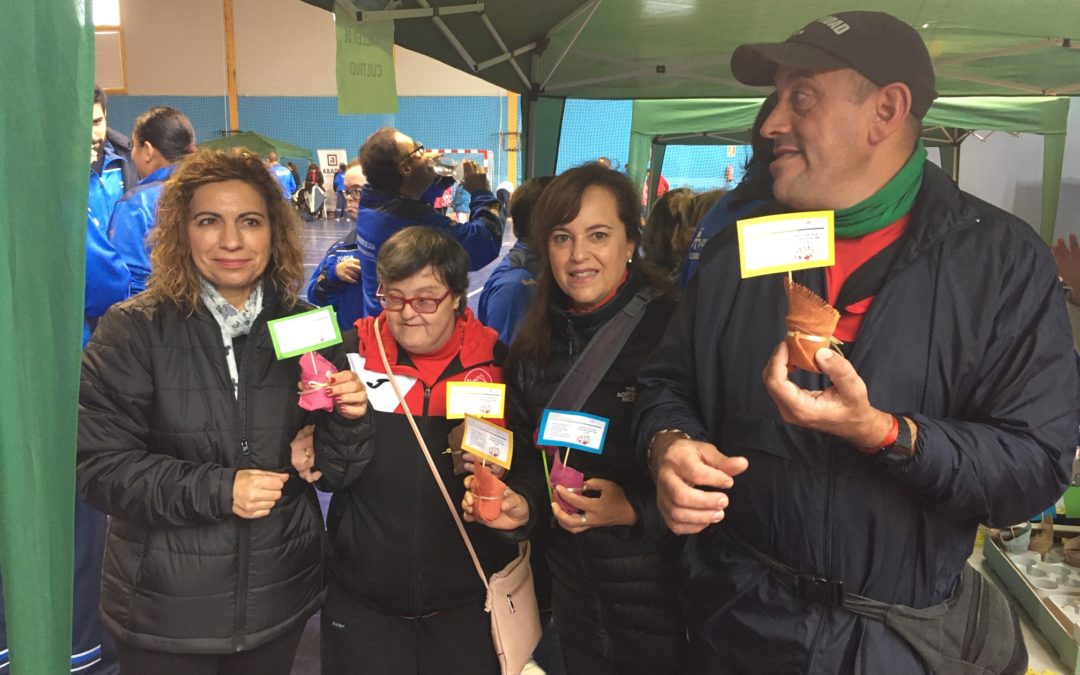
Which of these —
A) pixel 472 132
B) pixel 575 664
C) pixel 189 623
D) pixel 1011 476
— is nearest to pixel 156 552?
pixel 189 623

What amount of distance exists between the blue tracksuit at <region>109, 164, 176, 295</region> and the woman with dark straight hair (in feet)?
5.30

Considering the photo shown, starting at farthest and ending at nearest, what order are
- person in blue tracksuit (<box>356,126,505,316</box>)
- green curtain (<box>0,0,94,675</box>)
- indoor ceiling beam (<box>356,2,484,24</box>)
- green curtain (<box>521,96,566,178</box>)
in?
green curtain (<box>521,96,566,178</box>) → person in blue tracksuit (<box>356,126,505,316</box>) → indoor ceiling beam (<box>356,2,484,24</box>) → green curtain (<box>0,0,94,675</box>)

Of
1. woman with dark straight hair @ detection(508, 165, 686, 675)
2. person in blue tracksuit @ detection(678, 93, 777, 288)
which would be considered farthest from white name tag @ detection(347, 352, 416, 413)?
person in blue tracksuit @ detection(678, 93, 777, 288)

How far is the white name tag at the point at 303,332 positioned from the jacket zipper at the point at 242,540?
0.21m

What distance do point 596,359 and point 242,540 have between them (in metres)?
0.84

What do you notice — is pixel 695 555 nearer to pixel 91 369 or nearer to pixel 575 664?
pixel 575 664

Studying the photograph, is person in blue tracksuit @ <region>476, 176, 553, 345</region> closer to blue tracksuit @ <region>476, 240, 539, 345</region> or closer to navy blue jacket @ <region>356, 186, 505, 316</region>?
blue tracksuit @ <region>476, 240, 539, 345</region>

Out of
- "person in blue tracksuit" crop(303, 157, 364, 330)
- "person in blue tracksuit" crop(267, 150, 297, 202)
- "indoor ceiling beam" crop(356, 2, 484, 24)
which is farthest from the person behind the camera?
"person in blue tracksuit" crop(303, 157, 364, 330)

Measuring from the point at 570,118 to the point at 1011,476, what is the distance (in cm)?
1451

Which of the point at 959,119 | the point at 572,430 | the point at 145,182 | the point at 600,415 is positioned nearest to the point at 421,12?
the point at 145,182

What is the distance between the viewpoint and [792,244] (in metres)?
0.92

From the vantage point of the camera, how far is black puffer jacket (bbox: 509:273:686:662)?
1521 mm

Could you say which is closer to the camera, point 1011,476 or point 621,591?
point 1011,476

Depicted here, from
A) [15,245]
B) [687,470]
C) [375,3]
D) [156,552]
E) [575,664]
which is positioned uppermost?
[375,3]
